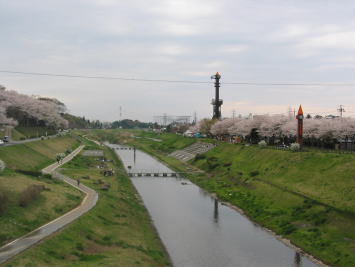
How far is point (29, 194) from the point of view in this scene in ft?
120

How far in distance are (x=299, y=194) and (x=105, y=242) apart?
2670cm

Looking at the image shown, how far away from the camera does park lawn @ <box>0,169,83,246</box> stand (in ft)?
98.9

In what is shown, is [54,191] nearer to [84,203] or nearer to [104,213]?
[84,203]

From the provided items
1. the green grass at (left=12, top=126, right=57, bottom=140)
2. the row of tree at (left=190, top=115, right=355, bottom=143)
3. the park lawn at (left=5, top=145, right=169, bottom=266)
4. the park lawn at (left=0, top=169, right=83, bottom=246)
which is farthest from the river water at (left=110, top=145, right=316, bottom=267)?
the green grass at (left=12, top=126, right=57, bottom=140)

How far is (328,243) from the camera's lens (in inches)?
1362

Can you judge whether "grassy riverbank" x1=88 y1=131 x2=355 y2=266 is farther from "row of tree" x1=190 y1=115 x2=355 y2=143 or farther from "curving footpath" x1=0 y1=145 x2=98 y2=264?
"curving footpath" x1=0 y1=145 x2=98 y2=264

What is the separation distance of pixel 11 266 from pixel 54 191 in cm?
2025

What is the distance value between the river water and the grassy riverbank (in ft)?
6.98

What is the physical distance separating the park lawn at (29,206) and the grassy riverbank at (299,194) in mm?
22695

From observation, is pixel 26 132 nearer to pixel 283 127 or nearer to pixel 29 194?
pixel 283 127

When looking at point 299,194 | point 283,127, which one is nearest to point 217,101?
point 283,127

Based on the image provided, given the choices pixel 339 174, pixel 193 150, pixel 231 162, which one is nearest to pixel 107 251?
pixel 339 174

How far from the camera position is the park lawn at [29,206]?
3014cm

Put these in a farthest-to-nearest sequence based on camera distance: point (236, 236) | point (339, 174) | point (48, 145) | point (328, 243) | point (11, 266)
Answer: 1. point (48, 145)
2. point (339, 174)
3. point (236, 236)
4. point (328, 243)
5. point (11, 266)
